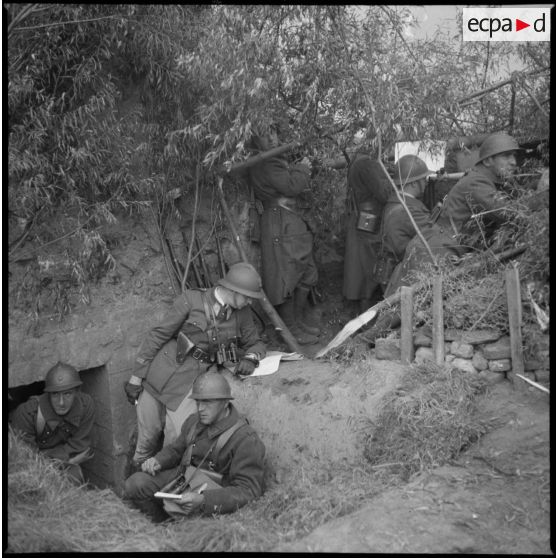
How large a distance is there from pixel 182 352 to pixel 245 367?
629 millimetres

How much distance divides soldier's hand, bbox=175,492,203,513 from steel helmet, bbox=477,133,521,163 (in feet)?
13.3

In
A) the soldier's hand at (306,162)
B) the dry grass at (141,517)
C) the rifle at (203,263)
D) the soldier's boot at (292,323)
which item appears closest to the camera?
the dry grass at (141,517)

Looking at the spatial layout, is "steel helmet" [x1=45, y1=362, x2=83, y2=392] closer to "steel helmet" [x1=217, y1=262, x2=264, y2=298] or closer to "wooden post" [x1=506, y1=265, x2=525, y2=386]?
"steel helmet" [x1=217, y1=262, x2=264, y2=298]

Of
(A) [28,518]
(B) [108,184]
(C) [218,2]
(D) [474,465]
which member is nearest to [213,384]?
(A) [28,518]

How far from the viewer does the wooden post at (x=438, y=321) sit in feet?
19.8

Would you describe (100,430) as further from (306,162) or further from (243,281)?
(306,162)

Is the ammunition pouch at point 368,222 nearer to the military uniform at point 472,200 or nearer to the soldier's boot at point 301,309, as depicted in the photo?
the soldier's boot at point 301,309

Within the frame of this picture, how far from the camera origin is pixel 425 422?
5.59 meters

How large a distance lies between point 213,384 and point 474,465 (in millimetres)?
2074

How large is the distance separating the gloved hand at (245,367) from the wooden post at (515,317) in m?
2.45

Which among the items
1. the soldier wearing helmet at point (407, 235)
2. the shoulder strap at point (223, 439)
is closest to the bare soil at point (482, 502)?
the shoulder strap at point (223, 439)

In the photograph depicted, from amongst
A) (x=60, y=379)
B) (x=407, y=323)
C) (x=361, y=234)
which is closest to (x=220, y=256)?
(x=361, y=234)

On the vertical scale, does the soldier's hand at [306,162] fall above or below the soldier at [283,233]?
above

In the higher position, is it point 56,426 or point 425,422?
point 425,422
